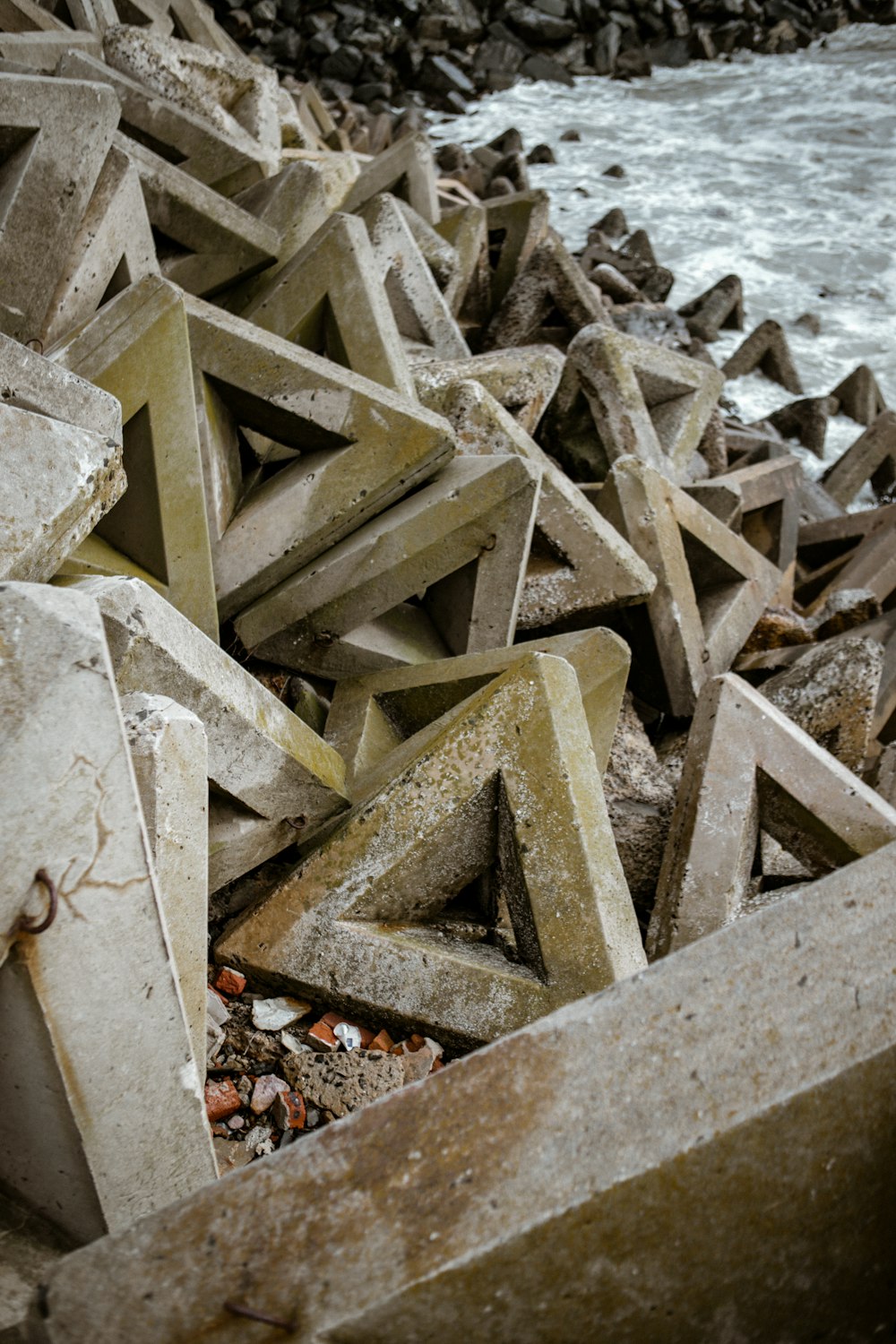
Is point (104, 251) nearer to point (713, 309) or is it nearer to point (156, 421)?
point (156, 421)

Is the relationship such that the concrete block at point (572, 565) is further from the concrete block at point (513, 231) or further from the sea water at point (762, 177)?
the sea water at point (762, 177)

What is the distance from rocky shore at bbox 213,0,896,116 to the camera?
1209 centimetres

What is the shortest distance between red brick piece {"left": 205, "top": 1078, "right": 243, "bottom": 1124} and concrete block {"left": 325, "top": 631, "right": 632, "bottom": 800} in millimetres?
781

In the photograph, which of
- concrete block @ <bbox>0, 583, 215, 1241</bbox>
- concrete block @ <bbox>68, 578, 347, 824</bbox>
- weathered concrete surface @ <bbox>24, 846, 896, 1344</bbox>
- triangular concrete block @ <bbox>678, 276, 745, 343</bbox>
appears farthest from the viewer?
triangular concrete block @ <bbox>678, 276, 745, 343</bbox>

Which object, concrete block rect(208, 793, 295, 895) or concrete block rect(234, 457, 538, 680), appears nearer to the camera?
concrete block rect(208, 793, 295, 895)

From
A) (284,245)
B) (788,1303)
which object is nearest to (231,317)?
(284,245)

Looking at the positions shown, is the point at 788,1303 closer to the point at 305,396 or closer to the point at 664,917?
the point at 664,917

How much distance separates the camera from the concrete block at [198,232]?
10.3 ft

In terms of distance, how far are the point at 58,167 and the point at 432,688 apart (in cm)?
158

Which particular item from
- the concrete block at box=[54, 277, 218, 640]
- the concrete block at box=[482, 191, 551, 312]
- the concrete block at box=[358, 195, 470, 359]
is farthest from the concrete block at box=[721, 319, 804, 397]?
the concrete block at box=[54, 277, 218, 640]

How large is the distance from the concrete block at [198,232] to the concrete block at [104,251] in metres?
A: 0.28

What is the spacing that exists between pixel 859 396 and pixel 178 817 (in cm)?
753

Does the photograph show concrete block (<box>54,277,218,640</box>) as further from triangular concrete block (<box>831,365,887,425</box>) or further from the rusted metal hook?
triangular concrete block (<box>831,365,887,425</box>)

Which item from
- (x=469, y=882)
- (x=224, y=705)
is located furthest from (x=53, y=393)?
(x=469, y=882)
